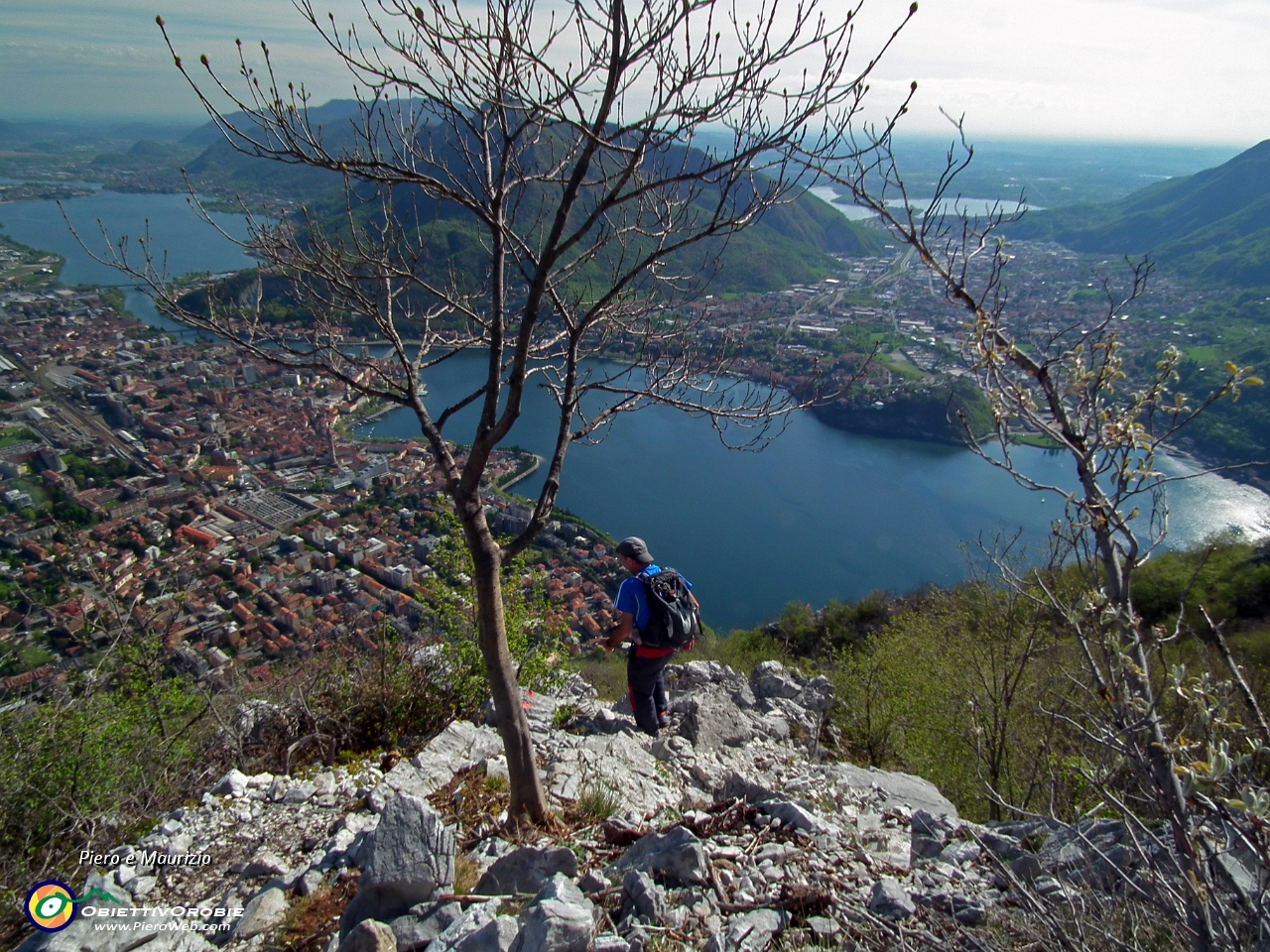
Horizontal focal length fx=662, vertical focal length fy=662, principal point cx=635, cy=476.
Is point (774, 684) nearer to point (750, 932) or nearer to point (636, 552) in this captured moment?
point (636, 552)

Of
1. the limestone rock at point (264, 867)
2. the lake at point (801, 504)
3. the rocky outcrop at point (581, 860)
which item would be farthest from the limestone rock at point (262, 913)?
the lake at point (801, 504)

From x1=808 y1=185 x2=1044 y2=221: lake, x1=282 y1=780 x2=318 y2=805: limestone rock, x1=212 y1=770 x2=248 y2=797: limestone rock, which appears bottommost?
x1=282 y1=780 x2=318 y2=805: limestone rock

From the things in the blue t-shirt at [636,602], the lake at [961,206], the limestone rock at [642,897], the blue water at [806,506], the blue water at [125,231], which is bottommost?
the blue water at [806,506]

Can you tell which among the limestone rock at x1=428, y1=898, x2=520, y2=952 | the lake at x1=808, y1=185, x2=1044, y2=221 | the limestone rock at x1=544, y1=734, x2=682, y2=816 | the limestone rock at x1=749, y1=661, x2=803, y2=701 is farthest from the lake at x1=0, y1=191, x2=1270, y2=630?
the limestone rock at x1=428, y1=898, x2=520, y2=952

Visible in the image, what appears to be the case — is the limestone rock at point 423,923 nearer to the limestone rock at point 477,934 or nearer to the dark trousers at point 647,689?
the limestone rock at point 477,934

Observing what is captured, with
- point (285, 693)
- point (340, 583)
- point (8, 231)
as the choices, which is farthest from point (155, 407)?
point (8, 231)

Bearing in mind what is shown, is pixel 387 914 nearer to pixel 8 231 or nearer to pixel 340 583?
pixel 340 583

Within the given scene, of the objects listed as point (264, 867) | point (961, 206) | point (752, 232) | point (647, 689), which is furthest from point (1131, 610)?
point (752, 232)

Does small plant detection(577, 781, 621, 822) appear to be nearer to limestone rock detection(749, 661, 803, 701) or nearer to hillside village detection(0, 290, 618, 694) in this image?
hillside village detection(0, 290, 618, 694)
